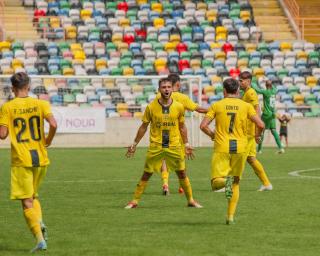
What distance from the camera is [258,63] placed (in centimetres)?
4194

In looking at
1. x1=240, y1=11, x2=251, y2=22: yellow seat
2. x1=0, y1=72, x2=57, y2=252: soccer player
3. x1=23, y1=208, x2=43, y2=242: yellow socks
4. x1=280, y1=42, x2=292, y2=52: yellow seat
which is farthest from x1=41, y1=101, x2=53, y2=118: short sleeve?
x1=240, y1=11, x2=251, y2=22: yellow seat

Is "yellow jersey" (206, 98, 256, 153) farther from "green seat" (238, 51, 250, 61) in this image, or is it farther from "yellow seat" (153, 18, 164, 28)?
"yellow seat" (153, 18, 164, 28)

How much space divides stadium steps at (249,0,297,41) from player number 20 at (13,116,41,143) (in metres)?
34.0

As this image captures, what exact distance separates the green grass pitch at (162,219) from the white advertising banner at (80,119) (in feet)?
38.2

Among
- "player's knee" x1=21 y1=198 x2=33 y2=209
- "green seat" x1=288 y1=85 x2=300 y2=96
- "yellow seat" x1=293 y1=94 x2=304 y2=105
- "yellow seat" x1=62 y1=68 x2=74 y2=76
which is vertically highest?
"player's knee" x1=21 y1=198 x2=33 y2=209

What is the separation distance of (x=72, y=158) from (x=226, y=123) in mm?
16283

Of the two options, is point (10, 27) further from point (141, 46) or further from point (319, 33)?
→ point (319, 33)

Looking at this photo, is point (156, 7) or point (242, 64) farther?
point (156, 7)

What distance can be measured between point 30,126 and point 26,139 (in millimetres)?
141

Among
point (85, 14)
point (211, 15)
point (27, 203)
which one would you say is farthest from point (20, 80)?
point (211, 15)

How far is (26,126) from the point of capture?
36.7ft

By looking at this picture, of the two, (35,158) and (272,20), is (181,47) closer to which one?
(272,20)

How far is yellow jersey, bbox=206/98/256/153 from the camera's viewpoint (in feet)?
43.7

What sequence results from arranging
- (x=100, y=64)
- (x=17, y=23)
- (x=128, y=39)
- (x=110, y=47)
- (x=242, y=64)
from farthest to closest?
(x=17, y=23)
(x=128, y=39)
(x=242, y=64)
(x=110, y=47)
(x=100, y=64)
